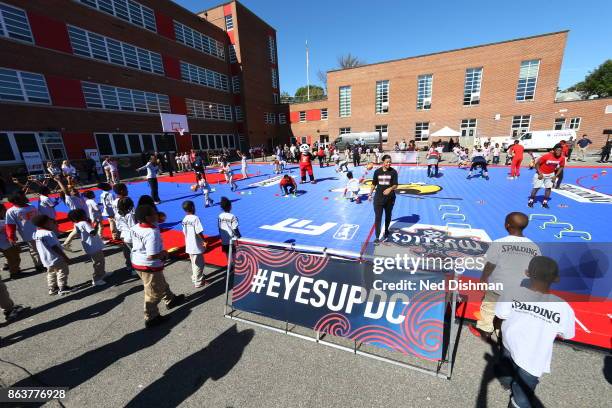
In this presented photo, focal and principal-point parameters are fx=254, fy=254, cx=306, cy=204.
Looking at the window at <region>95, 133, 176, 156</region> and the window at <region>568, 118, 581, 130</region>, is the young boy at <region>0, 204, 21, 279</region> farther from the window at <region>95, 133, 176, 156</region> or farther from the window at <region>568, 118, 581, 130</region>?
the window at <region>568, 118, 581, 130</region>

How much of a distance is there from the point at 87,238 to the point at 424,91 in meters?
39.6

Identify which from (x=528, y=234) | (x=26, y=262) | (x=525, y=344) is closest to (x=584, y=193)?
(x=528, y=234)

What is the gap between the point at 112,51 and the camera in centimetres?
2339

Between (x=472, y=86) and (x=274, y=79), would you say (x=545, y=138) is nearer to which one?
(x=472, y=86)

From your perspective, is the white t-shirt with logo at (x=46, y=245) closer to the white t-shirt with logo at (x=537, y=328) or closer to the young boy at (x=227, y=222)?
the young boy at (x=227, y=222)

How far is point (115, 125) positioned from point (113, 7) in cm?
1061

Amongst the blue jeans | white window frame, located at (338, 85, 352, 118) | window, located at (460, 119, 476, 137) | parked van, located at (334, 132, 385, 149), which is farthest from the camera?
white window frame, located at (338, 85, 352, 118)

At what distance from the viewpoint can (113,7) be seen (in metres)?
23.1

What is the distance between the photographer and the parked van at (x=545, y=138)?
2628cm

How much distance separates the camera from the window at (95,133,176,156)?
2300cm

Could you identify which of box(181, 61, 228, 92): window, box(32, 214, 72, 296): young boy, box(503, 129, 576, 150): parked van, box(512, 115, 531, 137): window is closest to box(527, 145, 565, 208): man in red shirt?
box(32, 214, 72, 296): young boy

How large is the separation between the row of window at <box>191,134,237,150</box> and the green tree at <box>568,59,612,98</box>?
6973 centimetres

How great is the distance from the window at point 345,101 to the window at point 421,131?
10285 mm

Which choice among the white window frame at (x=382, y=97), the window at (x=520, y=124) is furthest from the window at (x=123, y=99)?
the window at (x=520, y=124)
